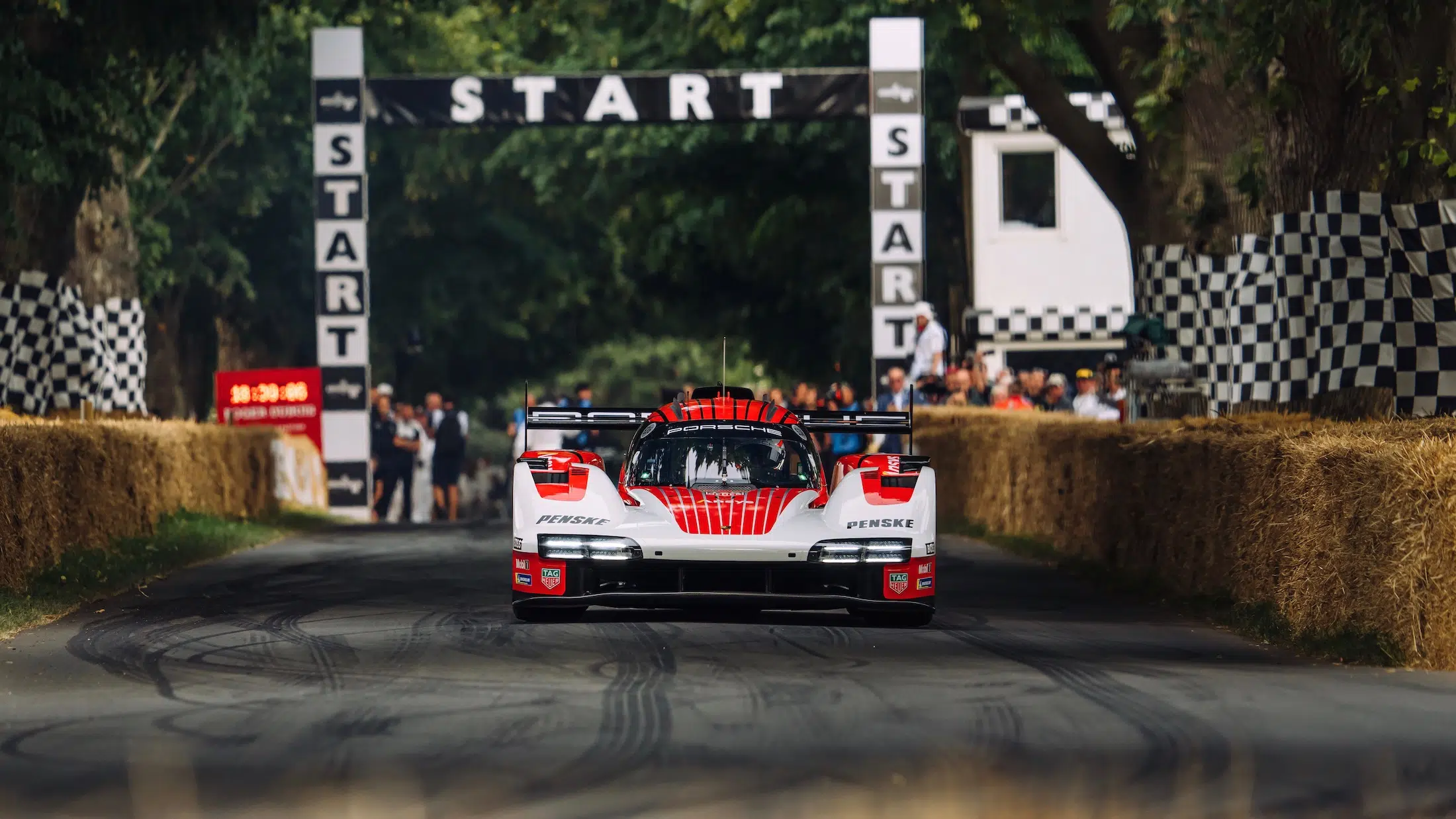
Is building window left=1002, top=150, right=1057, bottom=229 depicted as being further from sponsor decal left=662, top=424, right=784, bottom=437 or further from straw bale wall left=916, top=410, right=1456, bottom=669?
sponsor decal left=662, top=424, right=784, bottom=437

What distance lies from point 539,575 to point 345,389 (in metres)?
20.1

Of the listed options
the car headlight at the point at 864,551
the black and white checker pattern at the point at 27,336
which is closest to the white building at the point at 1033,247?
the black and white checker pattern at the point at 27,336

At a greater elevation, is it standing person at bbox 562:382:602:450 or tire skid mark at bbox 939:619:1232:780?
standing person at bbox 562:382:602:450

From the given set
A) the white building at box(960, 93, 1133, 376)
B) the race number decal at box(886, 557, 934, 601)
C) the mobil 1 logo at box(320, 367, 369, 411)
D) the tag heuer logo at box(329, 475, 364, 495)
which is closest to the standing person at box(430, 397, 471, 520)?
the mobil 1 logo at box(320, 367, 369, 411)

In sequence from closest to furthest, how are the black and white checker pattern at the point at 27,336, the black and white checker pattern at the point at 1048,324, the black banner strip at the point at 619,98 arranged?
the black and white checker pattern at the point at 27,336
the black banner strip at the point at 619,98
the black and white checker pattern at the point at 1048,324

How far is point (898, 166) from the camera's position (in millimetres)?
33781

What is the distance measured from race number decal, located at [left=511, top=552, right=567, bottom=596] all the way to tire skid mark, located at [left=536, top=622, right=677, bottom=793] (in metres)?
0.41

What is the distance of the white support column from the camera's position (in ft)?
111

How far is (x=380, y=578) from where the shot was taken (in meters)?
19.1

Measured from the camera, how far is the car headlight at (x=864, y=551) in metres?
14.1

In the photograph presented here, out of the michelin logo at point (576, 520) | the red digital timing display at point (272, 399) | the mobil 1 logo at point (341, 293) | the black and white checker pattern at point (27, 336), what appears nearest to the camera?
the michelin logo at point (576, 520)

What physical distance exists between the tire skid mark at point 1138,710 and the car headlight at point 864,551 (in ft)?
1.86

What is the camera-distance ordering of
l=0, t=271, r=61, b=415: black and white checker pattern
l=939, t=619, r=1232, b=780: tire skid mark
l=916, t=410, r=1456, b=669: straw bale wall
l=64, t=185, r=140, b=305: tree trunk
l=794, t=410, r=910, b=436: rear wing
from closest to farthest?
l=939, t=619, r=1232, b=780: tire skid mark → l=916, t=410, r=1456, b=669: straw bale wall → l=794, t=410, r=910, b=436: rear wing → l=0, t=271, r=61, b=415: black and white checker pattern → l=64, t=185, r=140, b=305: tree trunk

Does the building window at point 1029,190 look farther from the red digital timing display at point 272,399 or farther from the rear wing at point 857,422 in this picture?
the rear wing at point 857,422
